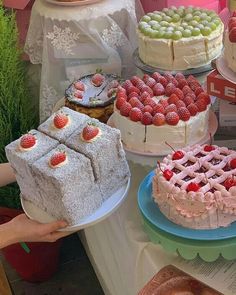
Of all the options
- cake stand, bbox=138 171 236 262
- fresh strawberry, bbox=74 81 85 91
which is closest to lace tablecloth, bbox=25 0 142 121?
fresh strawberry, bbox=74 81 85 91

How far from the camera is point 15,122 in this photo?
1950mm

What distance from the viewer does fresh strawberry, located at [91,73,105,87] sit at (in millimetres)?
1719

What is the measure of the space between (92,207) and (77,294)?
93cm

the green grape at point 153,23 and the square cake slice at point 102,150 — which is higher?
the green grape at point 153,23

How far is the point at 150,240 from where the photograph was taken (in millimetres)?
1191

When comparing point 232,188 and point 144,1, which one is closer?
point 232,188

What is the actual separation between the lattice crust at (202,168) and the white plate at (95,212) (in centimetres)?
19

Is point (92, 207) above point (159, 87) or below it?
below

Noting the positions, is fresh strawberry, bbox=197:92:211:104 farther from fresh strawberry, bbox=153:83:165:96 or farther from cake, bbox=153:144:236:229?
cake, bbox=153:144:236:229

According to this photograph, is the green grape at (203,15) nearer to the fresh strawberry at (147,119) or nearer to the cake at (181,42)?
the cake at (181,42)

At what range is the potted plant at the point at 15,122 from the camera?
183cm

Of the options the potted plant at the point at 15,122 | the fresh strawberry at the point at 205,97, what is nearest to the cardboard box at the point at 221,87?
the fresh strawberry at the point at 205,97

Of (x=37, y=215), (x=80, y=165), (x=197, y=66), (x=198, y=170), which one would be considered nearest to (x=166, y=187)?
(x=198, y=170)

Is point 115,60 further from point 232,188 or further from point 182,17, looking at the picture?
point 232,188
